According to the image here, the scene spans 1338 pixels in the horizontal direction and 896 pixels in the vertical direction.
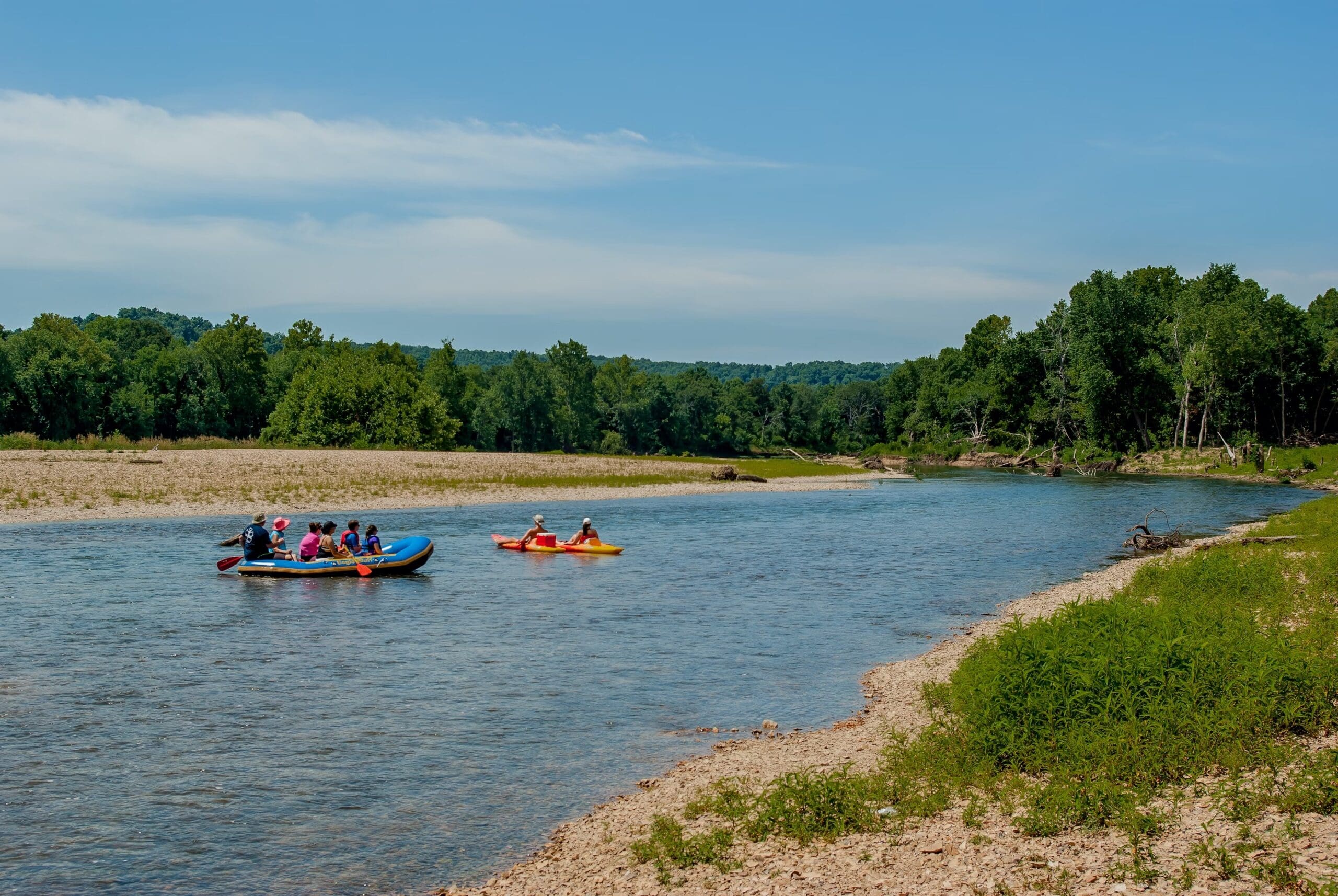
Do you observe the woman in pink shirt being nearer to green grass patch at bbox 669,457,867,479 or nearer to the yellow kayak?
the yellow kayak

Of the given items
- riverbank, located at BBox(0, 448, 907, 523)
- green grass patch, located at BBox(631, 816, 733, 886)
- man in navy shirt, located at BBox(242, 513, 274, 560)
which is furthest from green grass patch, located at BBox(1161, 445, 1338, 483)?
green grass patch, located at BBox(631, 816, 733, 886)

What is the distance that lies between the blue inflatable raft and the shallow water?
56 cm

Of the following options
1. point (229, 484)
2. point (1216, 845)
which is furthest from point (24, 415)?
point (1216, 845)

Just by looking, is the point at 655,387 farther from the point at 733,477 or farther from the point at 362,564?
the point at 362,564

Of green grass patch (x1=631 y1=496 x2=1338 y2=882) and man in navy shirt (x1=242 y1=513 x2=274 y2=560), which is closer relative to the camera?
green grass patch (x1=631 y1=496 x2=1338 y2=882)

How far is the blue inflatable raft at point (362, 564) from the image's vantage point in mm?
28109

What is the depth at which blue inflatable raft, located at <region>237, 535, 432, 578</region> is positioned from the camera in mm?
28109

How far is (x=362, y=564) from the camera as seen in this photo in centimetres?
2850

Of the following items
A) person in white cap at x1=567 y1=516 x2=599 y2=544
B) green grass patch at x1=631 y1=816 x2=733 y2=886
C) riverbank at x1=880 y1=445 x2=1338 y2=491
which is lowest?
green grass patch at x1=631 y1=816 x2=733 y2=886

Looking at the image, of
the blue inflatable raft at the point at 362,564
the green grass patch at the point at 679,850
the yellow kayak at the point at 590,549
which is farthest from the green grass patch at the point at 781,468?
the green grass patch at the point at 679,850

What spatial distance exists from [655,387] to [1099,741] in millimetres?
142886

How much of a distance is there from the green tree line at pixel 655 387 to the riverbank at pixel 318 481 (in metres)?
18.9

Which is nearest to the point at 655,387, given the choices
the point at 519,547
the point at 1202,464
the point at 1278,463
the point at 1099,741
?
the point at 1202,464

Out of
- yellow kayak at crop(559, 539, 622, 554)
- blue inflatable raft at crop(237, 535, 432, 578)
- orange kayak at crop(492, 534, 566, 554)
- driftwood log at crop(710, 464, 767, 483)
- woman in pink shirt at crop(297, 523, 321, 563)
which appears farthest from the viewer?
driftwood log at crop(710, 464, 767, 483)
